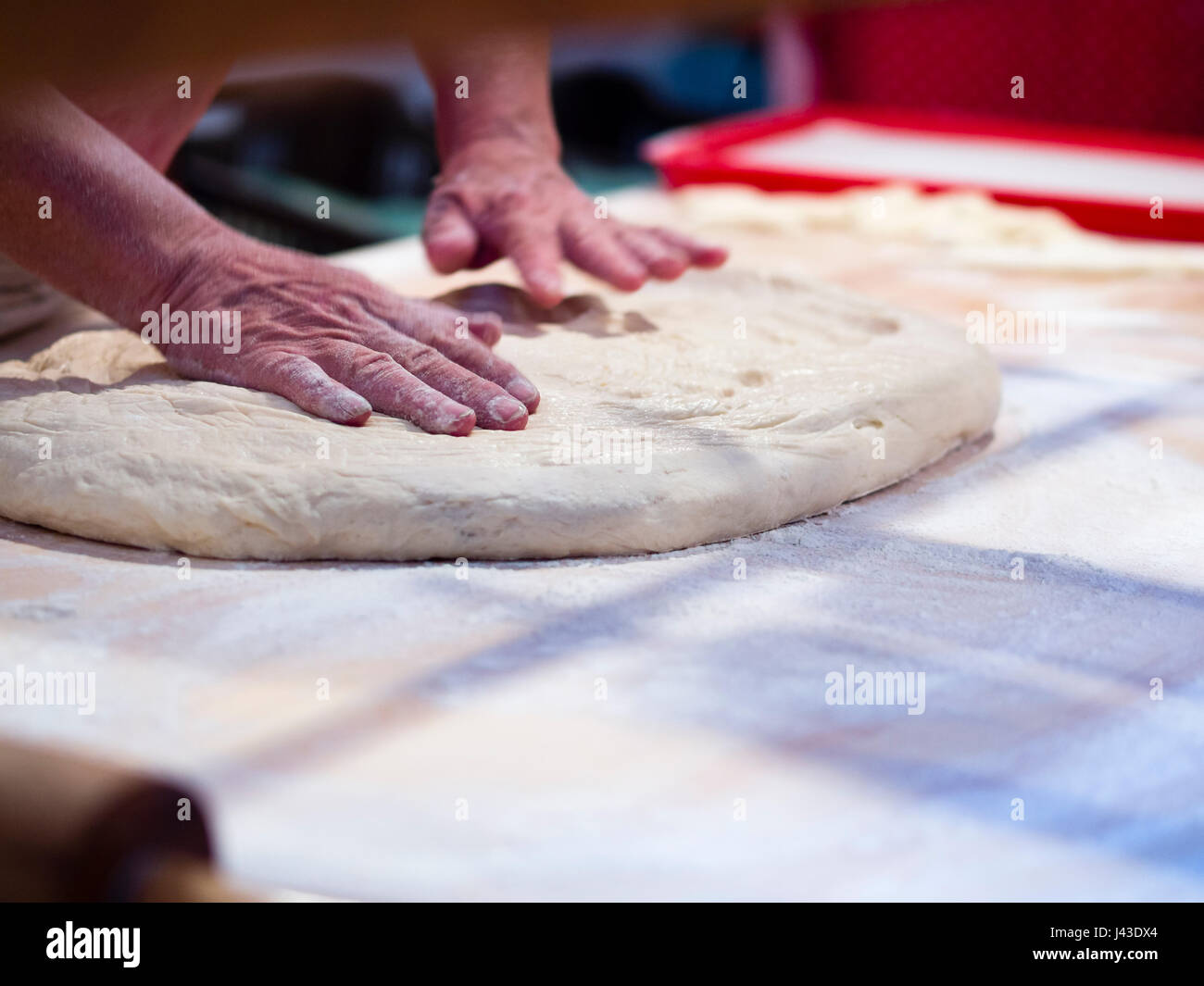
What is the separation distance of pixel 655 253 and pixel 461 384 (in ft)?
2.12

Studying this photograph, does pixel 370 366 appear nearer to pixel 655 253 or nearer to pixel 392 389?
pixel 392 389

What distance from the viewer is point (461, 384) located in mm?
1639

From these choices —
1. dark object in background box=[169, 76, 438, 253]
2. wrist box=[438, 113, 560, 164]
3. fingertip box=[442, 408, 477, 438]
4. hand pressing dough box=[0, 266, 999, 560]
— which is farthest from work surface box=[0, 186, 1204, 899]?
dark object in background box=[169, 76, 438, 253]

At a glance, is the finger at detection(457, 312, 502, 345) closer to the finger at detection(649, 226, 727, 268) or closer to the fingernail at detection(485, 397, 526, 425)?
the fingernail at detection(485, 397, 526, 425)

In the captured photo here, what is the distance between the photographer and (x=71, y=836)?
3.12 feet

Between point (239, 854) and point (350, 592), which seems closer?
point (239, 854)

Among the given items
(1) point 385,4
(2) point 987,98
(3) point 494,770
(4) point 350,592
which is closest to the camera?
(1) point 385,4

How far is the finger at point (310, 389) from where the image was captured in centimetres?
158

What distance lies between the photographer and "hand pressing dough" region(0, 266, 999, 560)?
1443 millimetres

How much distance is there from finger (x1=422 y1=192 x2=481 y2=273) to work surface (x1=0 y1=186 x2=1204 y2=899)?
0.85m

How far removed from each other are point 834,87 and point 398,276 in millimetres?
2667

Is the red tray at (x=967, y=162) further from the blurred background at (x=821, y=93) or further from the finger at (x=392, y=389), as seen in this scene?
the finger at (x=392, y=389)
